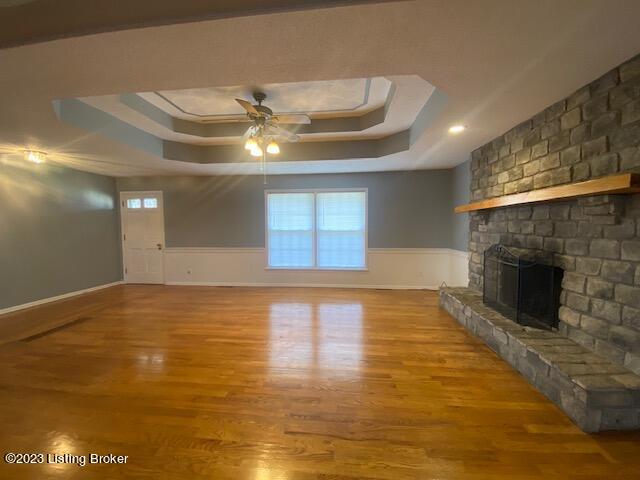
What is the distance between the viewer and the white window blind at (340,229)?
17.7ft

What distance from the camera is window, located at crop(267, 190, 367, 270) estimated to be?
5426 mm

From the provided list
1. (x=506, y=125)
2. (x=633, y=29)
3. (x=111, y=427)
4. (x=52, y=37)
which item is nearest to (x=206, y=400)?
(x=111, y=427)

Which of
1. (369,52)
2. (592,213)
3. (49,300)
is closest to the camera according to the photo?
(369,52)

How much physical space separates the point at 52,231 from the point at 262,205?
11.8 ft

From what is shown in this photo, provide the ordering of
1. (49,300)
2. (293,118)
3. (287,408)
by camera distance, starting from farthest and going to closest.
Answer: (49,300), (293,118), (287,408)

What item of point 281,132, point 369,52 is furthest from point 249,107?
point 369,52

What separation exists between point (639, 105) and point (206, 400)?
3523 millimetres

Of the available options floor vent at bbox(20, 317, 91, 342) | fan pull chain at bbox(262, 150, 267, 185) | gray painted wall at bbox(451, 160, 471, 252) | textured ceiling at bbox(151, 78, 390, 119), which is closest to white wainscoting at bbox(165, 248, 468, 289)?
gray painted wall at bbox(451, 160, 471, 252)

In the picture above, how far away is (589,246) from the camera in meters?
2.05

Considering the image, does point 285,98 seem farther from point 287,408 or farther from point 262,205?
point 287,408

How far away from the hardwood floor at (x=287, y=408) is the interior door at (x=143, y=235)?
2.64 meters

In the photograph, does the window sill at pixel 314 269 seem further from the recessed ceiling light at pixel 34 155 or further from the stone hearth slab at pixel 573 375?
the recessed ceiling light at pixel 34 155

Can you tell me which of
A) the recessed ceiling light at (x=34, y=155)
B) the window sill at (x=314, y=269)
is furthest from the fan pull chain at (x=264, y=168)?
the recessed ceiling light at (x=34, y=155)

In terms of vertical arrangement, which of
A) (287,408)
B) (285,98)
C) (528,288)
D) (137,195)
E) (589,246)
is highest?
(285,98)
